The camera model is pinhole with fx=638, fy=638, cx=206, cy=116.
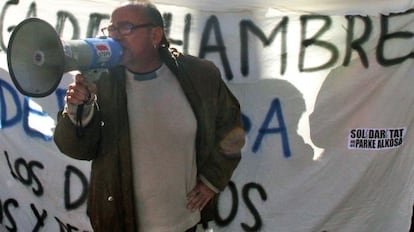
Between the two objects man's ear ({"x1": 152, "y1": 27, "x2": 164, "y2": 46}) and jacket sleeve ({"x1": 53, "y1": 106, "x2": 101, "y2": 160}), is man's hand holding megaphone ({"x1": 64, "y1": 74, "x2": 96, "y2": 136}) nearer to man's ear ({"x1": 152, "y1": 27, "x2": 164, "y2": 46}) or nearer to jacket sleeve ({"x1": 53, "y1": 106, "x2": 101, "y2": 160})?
jacket sleeve ({"x1": 53, "y1": 106, "x2": 101, "y2": 160})

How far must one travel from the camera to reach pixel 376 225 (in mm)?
3385

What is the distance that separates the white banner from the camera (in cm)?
322

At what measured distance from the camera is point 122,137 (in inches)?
94.0

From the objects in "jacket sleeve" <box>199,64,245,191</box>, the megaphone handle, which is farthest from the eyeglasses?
"jacket sleeve" <box>199,64,245,191</box>

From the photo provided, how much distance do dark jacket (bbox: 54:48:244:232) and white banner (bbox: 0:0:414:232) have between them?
0.73 metres

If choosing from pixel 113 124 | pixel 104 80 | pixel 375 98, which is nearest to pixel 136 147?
pixel 113 124

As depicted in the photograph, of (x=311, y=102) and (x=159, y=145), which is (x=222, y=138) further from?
(x=311, y=102)

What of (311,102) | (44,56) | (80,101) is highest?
(44,56)

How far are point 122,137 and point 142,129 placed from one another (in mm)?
81

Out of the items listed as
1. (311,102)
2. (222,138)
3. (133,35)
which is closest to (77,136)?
(133,35)

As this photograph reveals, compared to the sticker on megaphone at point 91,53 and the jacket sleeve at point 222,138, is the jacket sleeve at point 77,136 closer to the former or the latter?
the sticker on megaphone at point 91,53

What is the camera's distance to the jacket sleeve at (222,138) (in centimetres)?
260

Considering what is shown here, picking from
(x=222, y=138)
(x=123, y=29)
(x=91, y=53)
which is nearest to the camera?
(x=91, y=53)

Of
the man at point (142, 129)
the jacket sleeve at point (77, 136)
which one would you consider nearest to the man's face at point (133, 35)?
the man at point (142, 129)
